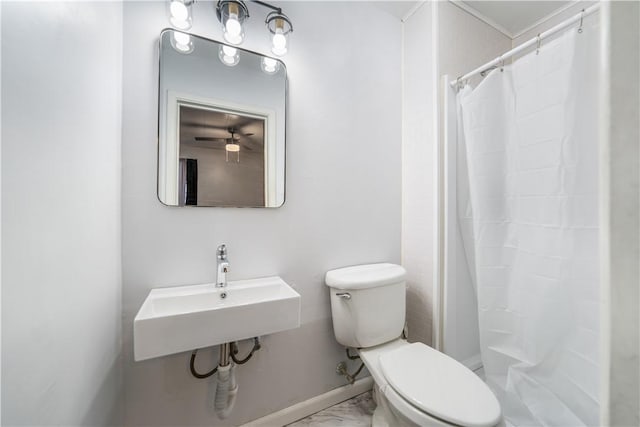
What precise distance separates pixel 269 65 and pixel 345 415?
1.83 m

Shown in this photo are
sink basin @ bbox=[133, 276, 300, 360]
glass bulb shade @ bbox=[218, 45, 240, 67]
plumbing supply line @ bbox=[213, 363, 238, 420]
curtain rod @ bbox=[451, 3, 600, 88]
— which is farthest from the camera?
glass bulb shade @ bbox=[218, 45, 240, 67]

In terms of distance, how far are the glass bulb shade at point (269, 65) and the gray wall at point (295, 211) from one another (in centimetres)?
6

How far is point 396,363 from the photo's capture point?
1078 millimetres

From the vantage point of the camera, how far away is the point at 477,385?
0.95 metres

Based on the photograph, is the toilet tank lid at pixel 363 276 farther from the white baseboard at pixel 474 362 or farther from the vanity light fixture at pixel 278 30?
the vanity light fixture at pixel 278 30

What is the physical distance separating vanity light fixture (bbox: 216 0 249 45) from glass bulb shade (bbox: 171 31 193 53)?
16 centimetres

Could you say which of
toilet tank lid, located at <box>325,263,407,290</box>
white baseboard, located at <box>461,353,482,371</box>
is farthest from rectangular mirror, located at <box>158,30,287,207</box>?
white baseboard, located at <box>461,353,482,371</box>

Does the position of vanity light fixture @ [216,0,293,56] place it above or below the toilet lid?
above

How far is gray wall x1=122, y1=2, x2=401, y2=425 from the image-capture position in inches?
40.3

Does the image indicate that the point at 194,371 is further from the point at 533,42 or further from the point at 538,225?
the point at 533,42

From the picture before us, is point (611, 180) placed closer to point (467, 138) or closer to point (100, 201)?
point (100, 201)

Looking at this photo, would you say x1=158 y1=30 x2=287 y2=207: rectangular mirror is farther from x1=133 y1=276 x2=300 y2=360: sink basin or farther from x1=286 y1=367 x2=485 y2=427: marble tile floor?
x1=286 y1=367 x2=485 y2=427: marble tile floor

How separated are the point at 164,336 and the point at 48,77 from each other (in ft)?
2.43

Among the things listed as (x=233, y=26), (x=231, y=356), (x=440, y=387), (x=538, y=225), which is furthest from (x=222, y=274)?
(x=538, y=225)
